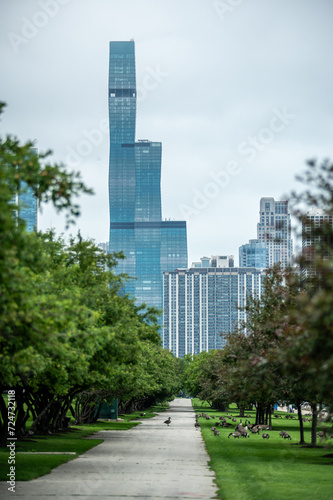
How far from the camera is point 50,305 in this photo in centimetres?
1620

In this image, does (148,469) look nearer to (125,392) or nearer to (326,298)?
(326,298)

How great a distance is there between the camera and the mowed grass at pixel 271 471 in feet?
63.2

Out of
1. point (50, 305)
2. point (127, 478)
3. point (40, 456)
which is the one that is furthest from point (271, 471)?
point (50, 305)

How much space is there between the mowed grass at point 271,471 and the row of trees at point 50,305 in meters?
5.40

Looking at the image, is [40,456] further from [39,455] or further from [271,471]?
[271,471]

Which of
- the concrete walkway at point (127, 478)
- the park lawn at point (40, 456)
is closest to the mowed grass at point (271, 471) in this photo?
the concrete walkway at point (127, 478)

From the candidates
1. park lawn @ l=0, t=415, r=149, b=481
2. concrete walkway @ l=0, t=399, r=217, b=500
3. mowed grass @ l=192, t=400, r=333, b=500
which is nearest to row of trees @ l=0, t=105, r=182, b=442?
park lawn @ l=0, t=415, r=149, b=481

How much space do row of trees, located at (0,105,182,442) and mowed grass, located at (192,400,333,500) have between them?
5402 mm

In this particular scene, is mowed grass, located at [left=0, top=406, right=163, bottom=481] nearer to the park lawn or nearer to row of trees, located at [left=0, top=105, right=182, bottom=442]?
the park lawn

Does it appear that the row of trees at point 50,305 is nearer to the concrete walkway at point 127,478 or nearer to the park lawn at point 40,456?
the park lawn at point 40,456

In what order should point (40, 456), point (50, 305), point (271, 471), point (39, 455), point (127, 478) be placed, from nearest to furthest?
point (50, 305) → point (127, 478) → point (271, 471) → point (40, 456) → point (39, 455)

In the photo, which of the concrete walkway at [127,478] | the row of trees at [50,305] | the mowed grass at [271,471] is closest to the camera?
the row of trees at [50,305]

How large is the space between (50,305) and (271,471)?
12.5 m

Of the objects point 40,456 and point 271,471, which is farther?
point 40,456
